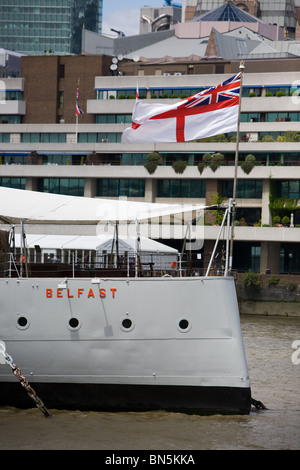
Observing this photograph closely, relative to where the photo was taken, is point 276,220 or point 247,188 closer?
point 276,220

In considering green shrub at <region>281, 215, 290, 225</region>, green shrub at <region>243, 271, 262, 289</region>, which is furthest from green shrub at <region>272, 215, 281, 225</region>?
green shrub at <region>243, 271, 262, 289</region>

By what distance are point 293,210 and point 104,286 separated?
54.4 m

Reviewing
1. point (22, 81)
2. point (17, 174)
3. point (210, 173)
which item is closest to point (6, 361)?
point (210, 173)

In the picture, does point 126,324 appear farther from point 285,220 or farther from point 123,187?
point 123,187

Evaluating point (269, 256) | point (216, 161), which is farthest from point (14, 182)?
point (269, 256)

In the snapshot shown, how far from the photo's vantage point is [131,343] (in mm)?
22594

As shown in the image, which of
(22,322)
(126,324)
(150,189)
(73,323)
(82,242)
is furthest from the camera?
(150,189)

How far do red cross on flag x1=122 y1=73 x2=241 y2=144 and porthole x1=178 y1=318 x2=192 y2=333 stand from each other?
7084 mm

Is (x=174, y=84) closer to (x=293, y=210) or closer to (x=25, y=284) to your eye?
(x=293, y=210)

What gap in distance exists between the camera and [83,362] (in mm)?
22797

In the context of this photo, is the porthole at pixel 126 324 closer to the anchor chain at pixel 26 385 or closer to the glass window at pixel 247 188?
the anchor chain at pixel 26 385

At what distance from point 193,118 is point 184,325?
7.84 meters

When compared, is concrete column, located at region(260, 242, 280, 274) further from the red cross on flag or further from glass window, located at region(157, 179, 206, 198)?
the red cross on flag

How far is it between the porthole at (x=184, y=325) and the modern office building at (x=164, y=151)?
47.5 meters
